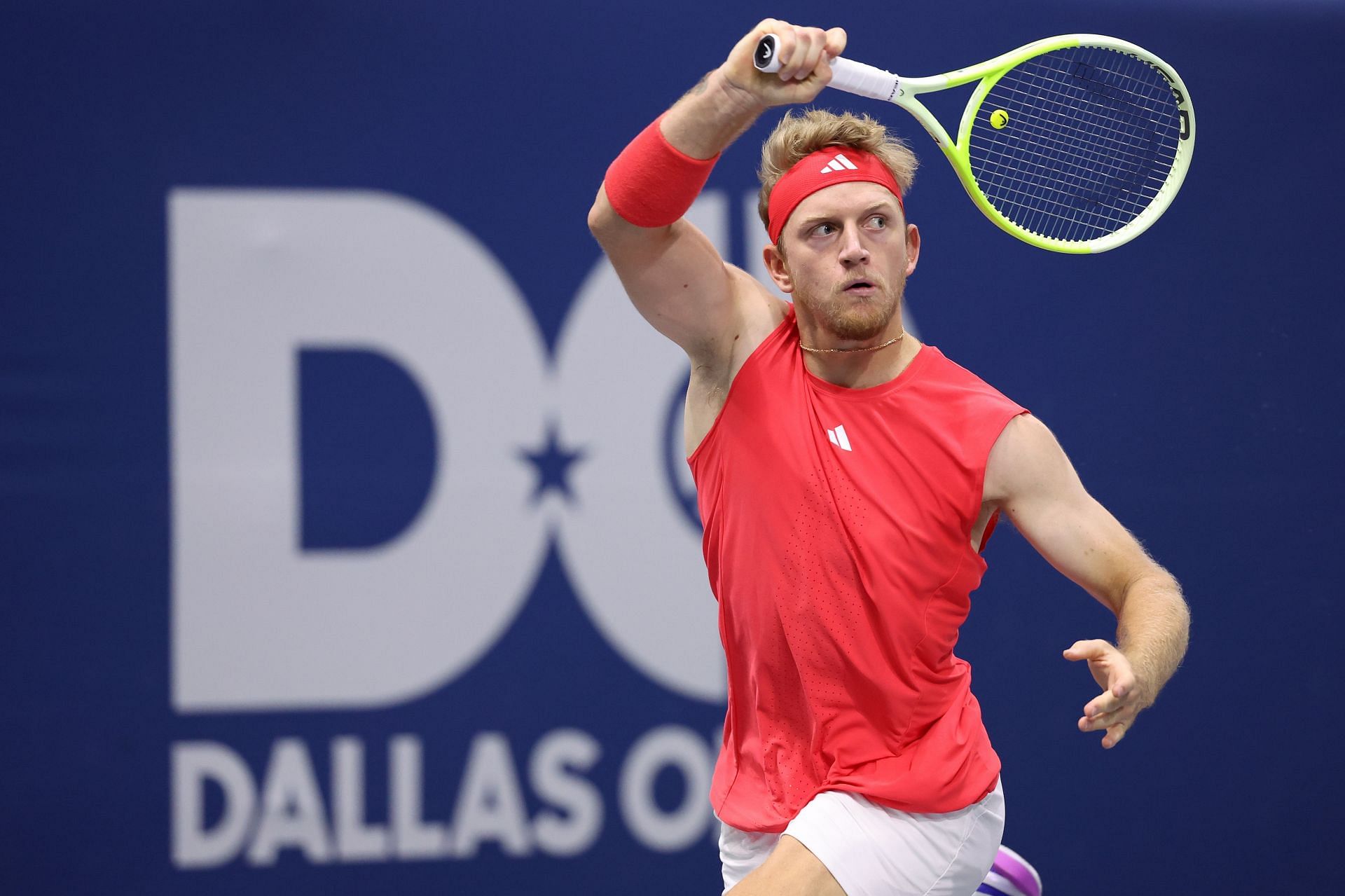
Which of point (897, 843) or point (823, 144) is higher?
point (823, 144)

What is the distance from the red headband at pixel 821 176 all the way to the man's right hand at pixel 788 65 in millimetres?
274

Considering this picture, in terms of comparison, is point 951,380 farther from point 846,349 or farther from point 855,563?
point 855,563

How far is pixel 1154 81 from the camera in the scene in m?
3.88

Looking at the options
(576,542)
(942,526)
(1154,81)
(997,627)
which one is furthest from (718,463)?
(1154,81)

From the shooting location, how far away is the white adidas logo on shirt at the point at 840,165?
7.94 feet

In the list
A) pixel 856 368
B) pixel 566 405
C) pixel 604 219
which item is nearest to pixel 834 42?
pixel 604 219

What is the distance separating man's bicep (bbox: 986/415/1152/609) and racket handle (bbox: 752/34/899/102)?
0.61 metres

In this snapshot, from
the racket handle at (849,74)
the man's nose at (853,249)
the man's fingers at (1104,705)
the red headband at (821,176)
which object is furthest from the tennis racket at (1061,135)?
the man's fingers at (1104,705)

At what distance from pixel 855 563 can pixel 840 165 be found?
2.23 ft

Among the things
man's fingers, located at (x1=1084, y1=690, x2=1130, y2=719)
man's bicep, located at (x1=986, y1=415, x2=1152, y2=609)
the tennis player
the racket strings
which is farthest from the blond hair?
man's fingers, located at (x1=1084, y1=690, x2=1130, y2=719)

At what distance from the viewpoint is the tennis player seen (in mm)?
2359

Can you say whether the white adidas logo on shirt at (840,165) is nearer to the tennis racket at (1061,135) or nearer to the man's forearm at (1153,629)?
the tennis racket at (1061,135)

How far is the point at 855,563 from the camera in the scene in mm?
2393

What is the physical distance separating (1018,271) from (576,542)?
1.42 m
